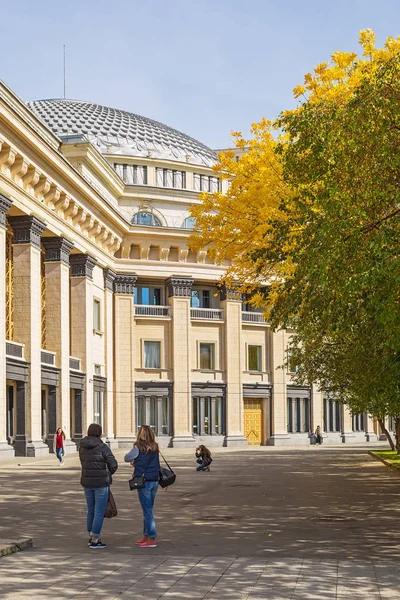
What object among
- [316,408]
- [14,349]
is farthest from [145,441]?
[316,408]

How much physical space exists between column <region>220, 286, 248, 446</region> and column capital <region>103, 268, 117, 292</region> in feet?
27.1

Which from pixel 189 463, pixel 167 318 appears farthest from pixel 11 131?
pixel 167 318

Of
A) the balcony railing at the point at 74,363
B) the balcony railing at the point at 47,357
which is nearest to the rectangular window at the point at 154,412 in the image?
the balcony railing at the point at 74,363

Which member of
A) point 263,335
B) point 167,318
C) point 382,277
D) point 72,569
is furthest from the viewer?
point 263,335

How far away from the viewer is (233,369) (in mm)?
67188

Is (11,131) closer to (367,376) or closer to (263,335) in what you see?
(367,376)

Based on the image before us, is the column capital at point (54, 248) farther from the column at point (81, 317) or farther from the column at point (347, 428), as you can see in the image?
the column at point (347, 428)

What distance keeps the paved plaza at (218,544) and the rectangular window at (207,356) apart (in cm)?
3866

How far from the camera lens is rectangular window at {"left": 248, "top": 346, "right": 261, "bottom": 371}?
229 ft

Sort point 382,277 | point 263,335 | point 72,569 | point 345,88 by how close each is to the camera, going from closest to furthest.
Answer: point 72,569 → point 382,277 → point 345,88 → point 263,335

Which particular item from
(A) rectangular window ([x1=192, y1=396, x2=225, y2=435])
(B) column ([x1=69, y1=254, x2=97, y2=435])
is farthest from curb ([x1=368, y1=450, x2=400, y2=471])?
(A) rectangular window ([x1=192, y1=396, x2=225, y2=435])

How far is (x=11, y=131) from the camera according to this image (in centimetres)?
4081

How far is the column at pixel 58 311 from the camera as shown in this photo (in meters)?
49.4

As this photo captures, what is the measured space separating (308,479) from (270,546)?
16589 mm
